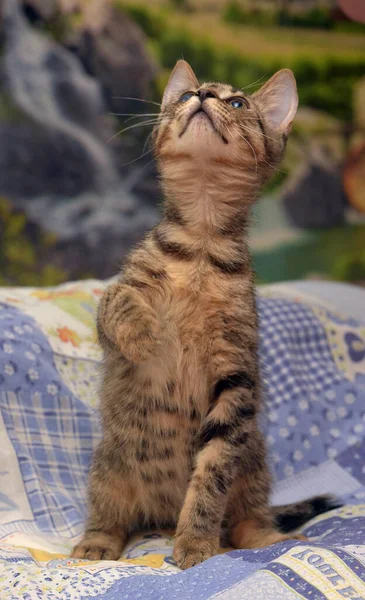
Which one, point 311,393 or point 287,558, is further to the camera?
point 311,393

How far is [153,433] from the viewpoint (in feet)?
5.00

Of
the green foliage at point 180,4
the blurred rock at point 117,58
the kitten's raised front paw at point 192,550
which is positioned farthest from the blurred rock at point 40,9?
the kitten's raised front paw at point 192,550

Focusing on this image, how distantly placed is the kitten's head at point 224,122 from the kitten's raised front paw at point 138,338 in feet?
1.25

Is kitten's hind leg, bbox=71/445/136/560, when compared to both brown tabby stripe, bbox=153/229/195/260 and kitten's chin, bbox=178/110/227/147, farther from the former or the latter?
kitten's chin, bbox=178/110/227/147

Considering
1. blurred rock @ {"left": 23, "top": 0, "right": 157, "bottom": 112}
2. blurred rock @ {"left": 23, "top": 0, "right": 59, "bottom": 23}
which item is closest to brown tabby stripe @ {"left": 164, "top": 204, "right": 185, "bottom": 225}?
blurred rock @ {"left": 23, "top": 0, "right": 157, "bottom": 112}

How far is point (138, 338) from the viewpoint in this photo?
1.34 meters

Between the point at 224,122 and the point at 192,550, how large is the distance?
0.85 metres

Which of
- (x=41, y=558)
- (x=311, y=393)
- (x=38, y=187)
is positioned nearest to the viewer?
(x=41, y=558)

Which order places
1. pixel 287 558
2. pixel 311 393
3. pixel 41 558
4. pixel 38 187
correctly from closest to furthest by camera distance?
pixel 287 558
pixel 41 558
pixel 311 393
pixel 38 187

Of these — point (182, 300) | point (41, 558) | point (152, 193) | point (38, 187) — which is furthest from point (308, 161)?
point (41, 558)

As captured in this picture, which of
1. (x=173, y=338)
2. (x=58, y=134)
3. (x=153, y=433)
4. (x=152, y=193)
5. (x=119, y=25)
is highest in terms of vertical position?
(x=119, y=25)

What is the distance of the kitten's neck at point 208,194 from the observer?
4.98ft

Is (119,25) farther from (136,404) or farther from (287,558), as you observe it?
(287,558)

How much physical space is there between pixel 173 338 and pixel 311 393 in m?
0.92
